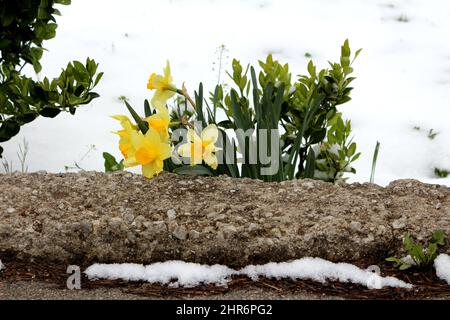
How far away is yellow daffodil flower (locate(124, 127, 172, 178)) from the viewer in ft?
8.08

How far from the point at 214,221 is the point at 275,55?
232cm

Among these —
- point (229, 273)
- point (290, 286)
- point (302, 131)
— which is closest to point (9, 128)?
point (302, 131)

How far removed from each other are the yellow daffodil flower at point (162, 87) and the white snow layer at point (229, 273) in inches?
23.9

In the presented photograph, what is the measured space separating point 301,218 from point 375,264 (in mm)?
248

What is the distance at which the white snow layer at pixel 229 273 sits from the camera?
7.13 feet

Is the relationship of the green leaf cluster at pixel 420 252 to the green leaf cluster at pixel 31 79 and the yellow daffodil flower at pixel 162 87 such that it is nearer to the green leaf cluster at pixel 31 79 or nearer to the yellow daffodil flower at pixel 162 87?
the yellow daffodil flower at pixel 162 87

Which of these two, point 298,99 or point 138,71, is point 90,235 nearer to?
point 298,99

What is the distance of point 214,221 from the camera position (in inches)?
90.7

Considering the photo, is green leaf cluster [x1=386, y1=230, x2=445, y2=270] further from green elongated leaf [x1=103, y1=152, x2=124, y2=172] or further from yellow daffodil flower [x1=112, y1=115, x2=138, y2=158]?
green elongated leaf [x1=103, y1=152, x2=124, y2=172]

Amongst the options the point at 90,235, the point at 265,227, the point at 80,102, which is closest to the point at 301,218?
the point at 265,227

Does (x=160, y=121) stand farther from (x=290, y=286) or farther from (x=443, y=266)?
(x=443, y=266)

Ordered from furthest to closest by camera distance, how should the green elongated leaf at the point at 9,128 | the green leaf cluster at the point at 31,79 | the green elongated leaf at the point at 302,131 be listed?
the green elongated leaf at the point at 9,128 → the green leaf cluster at the point at 31,79 → the green elongated leaf at the point at 302,131

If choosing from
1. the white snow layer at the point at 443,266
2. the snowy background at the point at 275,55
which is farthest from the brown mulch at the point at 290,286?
the snowy background at the point at 275,55

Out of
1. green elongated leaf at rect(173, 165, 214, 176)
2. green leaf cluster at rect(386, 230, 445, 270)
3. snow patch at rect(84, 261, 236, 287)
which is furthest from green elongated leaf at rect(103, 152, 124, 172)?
green leaf cluster at rect(386, 230, 445, 270)
